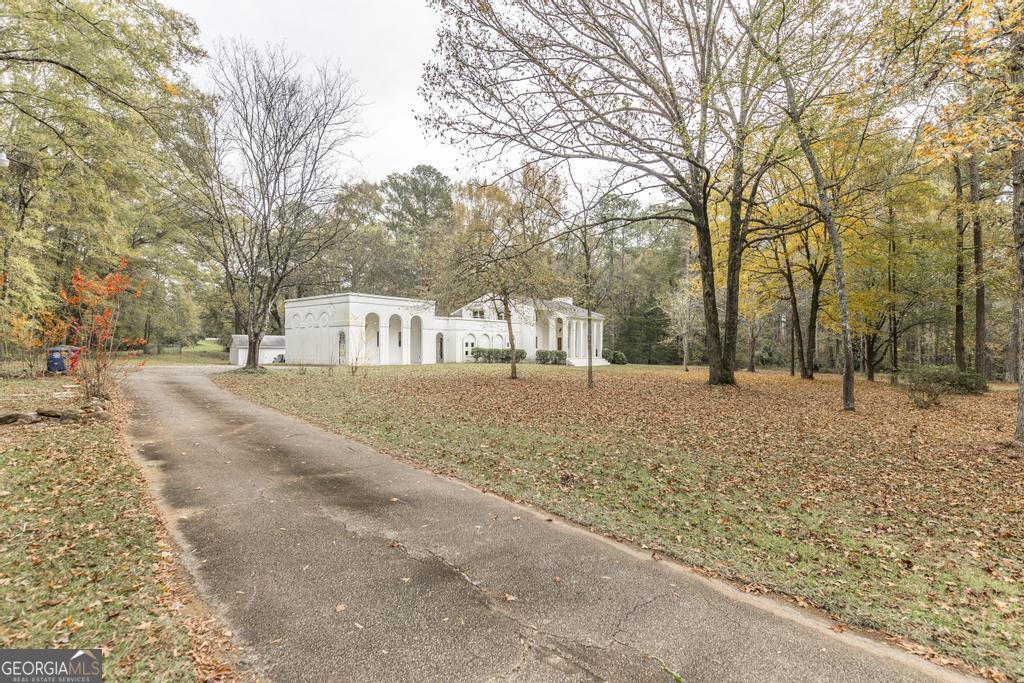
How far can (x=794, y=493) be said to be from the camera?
5.32m

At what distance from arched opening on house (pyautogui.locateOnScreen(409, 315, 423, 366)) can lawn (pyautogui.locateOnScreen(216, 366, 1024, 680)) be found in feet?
69.7

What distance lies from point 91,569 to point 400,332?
29.2m

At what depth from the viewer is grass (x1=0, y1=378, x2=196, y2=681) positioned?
2508 mm

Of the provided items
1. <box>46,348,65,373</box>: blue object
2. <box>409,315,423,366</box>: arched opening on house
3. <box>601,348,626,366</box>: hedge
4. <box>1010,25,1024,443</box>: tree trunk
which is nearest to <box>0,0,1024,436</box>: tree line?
<box>1010,25,1024,443</box>: tree trunk

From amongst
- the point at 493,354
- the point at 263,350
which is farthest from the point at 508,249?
the point at 263,350

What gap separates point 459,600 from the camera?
3.05m

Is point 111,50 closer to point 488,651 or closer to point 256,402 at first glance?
point 256,402

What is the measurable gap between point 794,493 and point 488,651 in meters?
4.41

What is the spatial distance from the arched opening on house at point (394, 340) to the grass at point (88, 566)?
2501cm

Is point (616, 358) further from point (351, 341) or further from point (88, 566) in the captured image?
point (88, 566)

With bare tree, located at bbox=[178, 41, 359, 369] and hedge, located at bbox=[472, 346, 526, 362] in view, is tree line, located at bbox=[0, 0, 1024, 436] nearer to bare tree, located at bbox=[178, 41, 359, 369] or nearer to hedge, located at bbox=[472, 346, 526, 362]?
bare tree, located at bbox=[178, 41, 359, 369]

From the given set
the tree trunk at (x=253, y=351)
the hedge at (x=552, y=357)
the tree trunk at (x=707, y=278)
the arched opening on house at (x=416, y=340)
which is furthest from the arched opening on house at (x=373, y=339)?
the tree trunk at (x=707, y=278)

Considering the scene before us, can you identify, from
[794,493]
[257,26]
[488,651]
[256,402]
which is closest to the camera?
[488,651]

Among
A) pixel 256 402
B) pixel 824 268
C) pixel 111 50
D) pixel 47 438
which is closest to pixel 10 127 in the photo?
pixel 111 50
